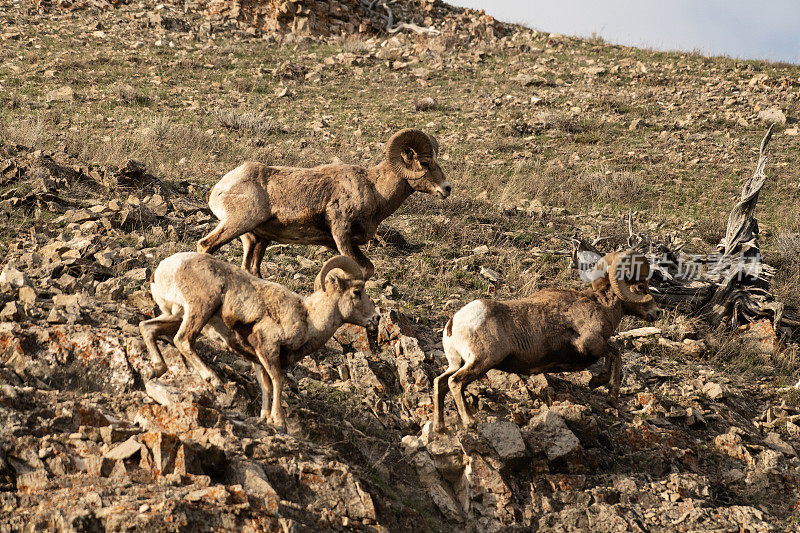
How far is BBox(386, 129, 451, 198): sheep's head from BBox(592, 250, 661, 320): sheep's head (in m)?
1.98

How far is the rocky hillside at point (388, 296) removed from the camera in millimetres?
5156

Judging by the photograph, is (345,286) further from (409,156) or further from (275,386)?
(409,156)

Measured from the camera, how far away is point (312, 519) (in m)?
4.85

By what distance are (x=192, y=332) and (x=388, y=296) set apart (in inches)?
165

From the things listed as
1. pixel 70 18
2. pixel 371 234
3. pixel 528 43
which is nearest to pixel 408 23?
pixel 528 43

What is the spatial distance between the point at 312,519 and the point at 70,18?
27.3 meters

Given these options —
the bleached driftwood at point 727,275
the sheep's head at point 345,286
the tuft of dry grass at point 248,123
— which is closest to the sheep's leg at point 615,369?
the sheep's head at point 345,286

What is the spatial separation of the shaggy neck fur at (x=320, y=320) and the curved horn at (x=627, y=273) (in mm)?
2969

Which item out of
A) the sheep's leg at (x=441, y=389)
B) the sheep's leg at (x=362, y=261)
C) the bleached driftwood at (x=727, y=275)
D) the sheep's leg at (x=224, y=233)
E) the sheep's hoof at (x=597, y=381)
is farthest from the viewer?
the bleached driftwood at (x=727, y=275)

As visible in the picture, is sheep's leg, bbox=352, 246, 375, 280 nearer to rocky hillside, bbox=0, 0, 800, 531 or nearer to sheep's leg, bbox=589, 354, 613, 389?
rocky hillside, bbox=0, 0, 800, 531

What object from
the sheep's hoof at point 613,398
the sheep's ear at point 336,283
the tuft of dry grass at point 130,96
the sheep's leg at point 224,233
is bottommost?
the sheep's hoof at point 613,398

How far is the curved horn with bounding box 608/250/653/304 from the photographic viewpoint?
24.5 ft

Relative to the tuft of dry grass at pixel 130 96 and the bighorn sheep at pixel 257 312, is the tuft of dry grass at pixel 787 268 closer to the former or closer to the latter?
the bighorn sheep at pixel 257 312

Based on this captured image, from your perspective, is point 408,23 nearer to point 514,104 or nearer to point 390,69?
point 390,69
